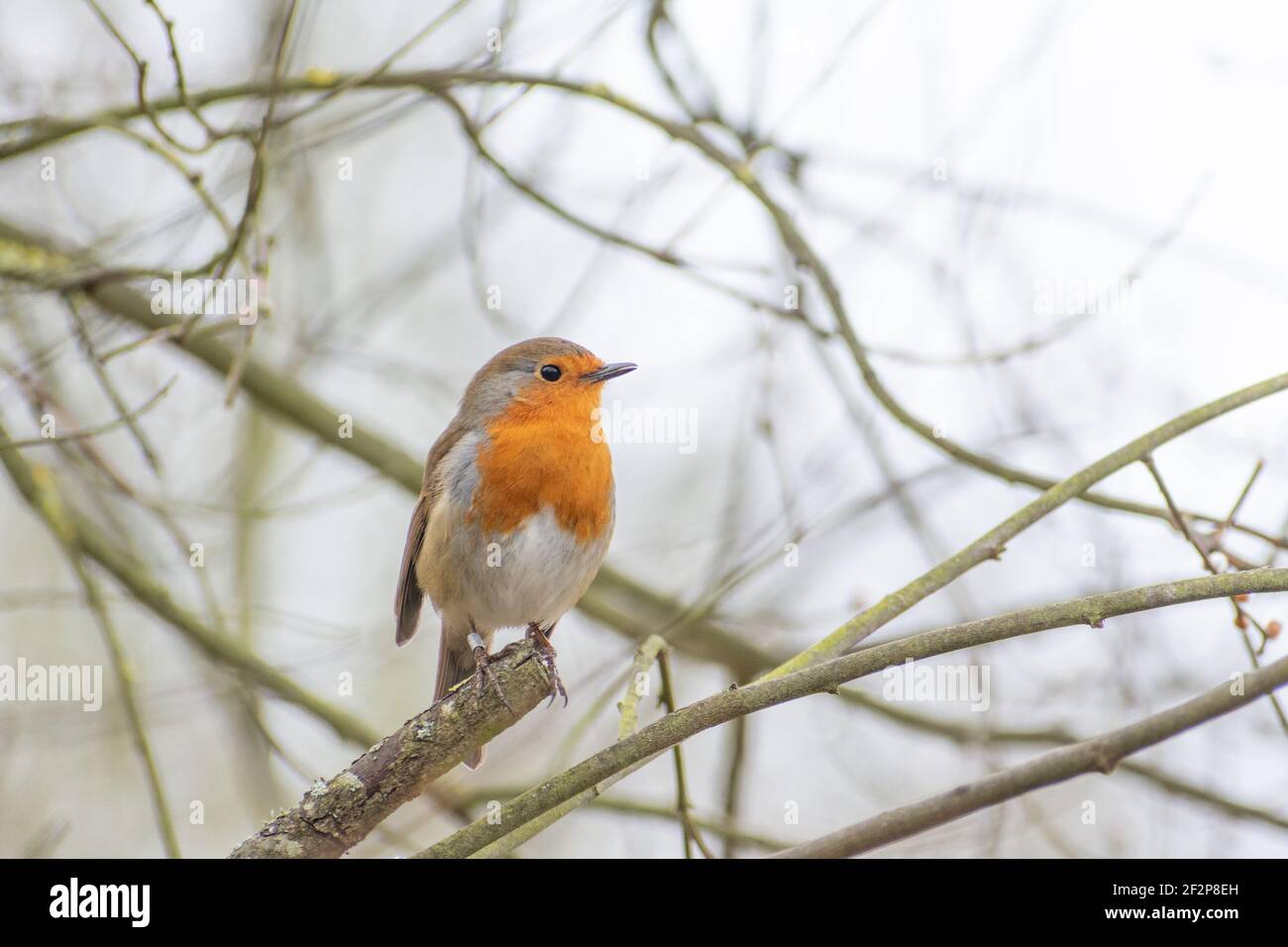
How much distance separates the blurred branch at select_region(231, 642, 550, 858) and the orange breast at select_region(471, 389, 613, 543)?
917 mm

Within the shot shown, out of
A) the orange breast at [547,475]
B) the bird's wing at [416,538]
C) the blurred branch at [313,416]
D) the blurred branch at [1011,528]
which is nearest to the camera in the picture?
the blurred branch at [1011,528]

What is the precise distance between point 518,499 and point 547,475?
0.36ft

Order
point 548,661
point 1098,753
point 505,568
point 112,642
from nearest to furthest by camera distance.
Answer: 1. point 1098,753
2. point 548,661
3. point 112,642
4. point 505,568

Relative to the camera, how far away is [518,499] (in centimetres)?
367

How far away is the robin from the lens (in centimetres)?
368

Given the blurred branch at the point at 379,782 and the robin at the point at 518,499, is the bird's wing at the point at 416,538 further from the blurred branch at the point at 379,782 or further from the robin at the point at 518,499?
the blurred branch at the point at 379,782

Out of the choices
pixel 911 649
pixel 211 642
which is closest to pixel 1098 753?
pixel 911 649

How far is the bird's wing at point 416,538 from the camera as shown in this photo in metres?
4.04

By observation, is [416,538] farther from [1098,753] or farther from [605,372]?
[1098,753]

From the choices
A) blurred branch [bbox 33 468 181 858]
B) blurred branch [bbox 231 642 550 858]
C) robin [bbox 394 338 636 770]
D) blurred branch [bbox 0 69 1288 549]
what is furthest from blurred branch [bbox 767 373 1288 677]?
blurred branch [bbox 33 468 181 858]

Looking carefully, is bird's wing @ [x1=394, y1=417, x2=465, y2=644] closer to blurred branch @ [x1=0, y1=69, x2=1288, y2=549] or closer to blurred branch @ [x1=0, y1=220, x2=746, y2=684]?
blurred branch @ [x1=0, y1=220, x2=746, y2=684]

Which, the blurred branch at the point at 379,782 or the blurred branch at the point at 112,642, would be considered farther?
the blurred branch at the point at 112,642

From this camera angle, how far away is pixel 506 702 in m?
2.83

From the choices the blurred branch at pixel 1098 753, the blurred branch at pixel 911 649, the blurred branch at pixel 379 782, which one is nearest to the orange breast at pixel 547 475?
the blurred branch at pixel 379 782
